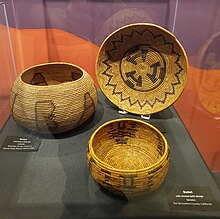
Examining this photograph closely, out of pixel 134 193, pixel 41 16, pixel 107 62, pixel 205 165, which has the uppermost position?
pixel 41 16

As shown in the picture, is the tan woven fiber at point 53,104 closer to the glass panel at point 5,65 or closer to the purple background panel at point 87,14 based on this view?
the glass panel at point 5,65

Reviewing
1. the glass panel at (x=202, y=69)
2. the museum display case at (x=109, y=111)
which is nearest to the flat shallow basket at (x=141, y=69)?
the museum display case at (x=109, y=111)

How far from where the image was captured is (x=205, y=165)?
3.10 ft

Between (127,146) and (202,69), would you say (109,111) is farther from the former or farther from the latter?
(202,69)

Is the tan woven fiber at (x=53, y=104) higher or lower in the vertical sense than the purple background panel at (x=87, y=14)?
lower

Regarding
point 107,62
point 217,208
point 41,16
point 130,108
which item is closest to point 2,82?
point 41,16

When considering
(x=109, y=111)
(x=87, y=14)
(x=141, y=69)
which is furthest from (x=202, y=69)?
(x=87, y=14)

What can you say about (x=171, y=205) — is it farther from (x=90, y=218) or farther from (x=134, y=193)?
(x=90, y=218)

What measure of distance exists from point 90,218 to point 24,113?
1.62ft

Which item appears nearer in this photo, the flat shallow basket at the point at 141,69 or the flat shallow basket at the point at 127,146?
the flat shallow basket at the point at 127,146

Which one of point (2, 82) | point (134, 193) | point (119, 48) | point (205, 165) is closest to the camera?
point (134, 193)

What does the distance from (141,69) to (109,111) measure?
0.90 ft

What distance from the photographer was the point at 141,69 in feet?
3.94

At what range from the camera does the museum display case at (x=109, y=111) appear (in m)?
0.75
